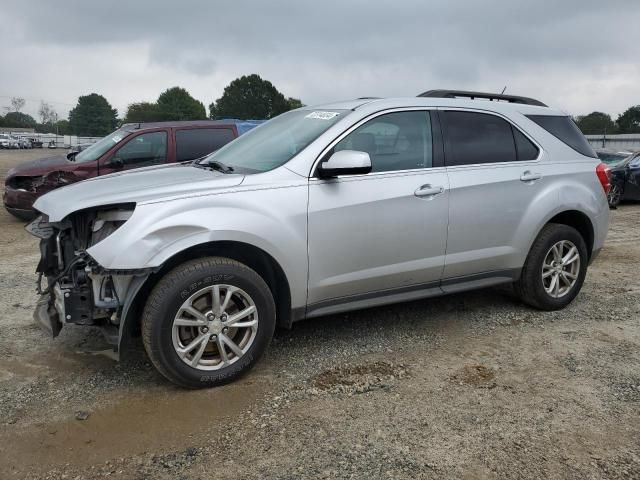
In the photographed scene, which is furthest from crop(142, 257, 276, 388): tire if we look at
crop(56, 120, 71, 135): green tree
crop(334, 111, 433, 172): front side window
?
crop(56, 120, 71, 135): green tree

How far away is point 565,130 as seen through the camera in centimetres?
500

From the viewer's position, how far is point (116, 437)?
3.00m

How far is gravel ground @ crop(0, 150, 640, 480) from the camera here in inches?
109

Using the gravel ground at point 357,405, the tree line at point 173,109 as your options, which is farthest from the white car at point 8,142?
the gravel ground at point 357,405

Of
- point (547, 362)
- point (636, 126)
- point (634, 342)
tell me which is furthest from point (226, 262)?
point (636, 126)

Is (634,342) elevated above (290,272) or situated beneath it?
situated beneath

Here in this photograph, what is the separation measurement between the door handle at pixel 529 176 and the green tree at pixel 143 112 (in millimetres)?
77373

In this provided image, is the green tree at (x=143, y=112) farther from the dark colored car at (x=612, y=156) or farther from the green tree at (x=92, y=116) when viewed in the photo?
the dark colored car at (x=612, y=156)

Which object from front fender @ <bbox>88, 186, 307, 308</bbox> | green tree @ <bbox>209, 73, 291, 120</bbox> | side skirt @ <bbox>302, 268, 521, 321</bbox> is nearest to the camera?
front fender @ <bbox>88, 186, 307, 308</bbox>

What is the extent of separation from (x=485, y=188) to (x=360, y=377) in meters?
1.79

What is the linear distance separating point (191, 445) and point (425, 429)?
4.15 feet

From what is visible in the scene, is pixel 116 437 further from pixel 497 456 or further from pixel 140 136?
pixel 140 136

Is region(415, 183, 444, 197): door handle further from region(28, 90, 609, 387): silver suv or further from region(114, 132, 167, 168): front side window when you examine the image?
region(114, 132, 167, 168): front side window

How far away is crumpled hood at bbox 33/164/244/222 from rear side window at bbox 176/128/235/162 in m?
4.93
